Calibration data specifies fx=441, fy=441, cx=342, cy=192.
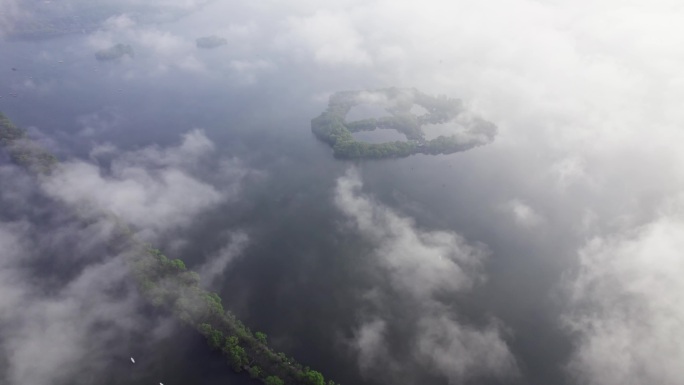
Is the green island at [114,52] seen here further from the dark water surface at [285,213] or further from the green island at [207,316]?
the green island at [207,316]

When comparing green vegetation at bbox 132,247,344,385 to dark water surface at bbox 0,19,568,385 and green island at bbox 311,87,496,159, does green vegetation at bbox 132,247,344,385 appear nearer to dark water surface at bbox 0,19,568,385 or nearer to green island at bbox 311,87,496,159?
dark water surface at bbox 0,19,568,385

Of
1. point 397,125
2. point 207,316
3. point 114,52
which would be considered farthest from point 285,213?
point 114,52

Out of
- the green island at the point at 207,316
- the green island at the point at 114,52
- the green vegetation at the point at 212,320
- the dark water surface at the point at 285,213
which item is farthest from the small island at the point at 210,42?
the green vegetation at the point at 212,320

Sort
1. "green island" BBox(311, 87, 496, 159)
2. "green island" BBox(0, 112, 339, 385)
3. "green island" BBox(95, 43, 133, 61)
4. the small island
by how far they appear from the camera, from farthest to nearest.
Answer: the small island < "green island" BBox(95, 43, 133, 61) < "green island" BBox(311, 87, 496, 159) < "green island" BBox(0, 112, 339, 385)

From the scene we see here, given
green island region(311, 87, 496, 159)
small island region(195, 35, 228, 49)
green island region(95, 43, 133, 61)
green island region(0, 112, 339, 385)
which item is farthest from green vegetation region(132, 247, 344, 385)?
small island region(195, 35, 228, 49)

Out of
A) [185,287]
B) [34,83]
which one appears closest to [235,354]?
[185,287]

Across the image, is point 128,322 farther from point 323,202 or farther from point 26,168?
point 26,168

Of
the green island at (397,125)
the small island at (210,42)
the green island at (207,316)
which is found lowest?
the green island at (207,316)
